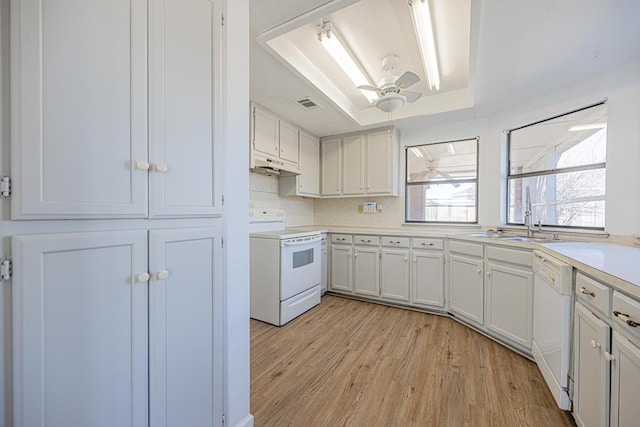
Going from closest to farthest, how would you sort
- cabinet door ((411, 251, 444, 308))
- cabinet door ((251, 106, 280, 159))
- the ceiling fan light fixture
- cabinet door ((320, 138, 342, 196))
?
the ceiling fan light fixture < cabinet door ((251, 106, 280, 159)) < cabinet door ((411, 251, 444, 308)) < cabinet door ((320, 138, 342, 196))

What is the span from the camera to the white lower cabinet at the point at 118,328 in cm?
74

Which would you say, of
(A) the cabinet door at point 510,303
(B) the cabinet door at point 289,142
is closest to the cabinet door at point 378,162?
(B) the cabinet door at point 289,142

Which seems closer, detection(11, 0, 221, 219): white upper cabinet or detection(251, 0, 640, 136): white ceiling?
detection(11, 0, 221, 219): white upper cabinet

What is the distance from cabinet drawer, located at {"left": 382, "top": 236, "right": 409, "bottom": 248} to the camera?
10.6 ft

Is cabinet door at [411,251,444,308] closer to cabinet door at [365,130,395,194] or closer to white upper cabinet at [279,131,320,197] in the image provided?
cabinet door at [365,130,395,194]

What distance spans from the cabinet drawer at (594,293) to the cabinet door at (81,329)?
1930 millimetres

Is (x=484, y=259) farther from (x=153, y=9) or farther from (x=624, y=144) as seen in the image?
(x=153, y=9)

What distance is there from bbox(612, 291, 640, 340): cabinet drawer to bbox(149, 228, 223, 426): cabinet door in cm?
166

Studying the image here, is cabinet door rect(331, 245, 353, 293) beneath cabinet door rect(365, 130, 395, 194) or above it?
beneath

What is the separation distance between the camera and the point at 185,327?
112cm

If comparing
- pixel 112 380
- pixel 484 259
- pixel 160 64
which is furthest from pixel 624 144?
pixel 112 380

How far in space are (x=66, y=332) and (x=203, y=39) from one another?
123 centimetres

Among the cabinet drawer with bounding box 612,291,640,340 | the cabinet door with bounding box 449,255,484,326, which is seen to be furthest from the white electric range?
the cabinet drawer with bounding box 612,291,640,340

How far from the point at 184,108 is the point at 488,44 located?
6.96 ft
